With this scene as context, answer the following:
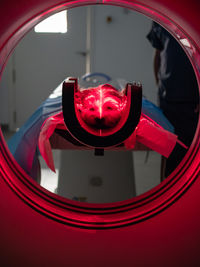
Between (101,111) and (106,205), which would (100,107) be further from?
(106,205)

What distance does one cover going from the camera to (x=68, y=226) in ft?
2.15

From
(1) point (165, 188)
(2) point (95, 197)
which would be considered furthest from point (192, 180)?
(2) point (95, 197)

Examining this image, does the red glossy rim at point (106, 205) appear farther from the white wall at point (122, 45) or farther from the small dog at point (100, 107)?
the white wall at point (122, 45)

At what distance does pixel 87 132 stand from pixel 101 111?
0.14m

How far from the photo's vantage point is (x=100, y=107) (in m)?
1.07

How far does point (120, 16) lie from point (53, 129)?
8.03 feet

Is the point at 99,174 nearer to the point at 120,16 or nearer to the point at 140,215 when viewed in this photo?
the point at 140,215

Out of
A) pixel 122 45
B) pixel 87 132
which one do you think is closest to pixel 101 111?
pixel 87 132

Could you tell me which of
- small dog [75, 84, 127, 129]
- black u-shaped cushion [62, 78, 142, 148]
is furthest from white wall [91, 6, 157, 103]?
black u-shaped cushion [62, 78, 142, 148]

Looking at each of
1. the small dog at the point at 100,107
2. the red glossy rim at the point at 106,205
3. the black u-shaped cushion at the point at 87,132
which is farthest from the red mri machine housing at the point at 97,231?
the small dog at the point at 100,107

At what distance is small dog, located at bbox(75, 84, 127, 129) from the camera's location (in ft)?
3.32

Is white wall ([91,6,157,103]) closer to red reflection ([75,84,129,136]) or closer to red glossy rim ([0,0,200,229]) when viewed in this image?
red reflection ([75,84,129,136])

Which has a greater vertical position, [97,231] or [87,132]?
[87,132]

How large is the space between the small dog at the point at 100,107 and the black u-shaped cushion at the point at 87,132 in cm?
8
